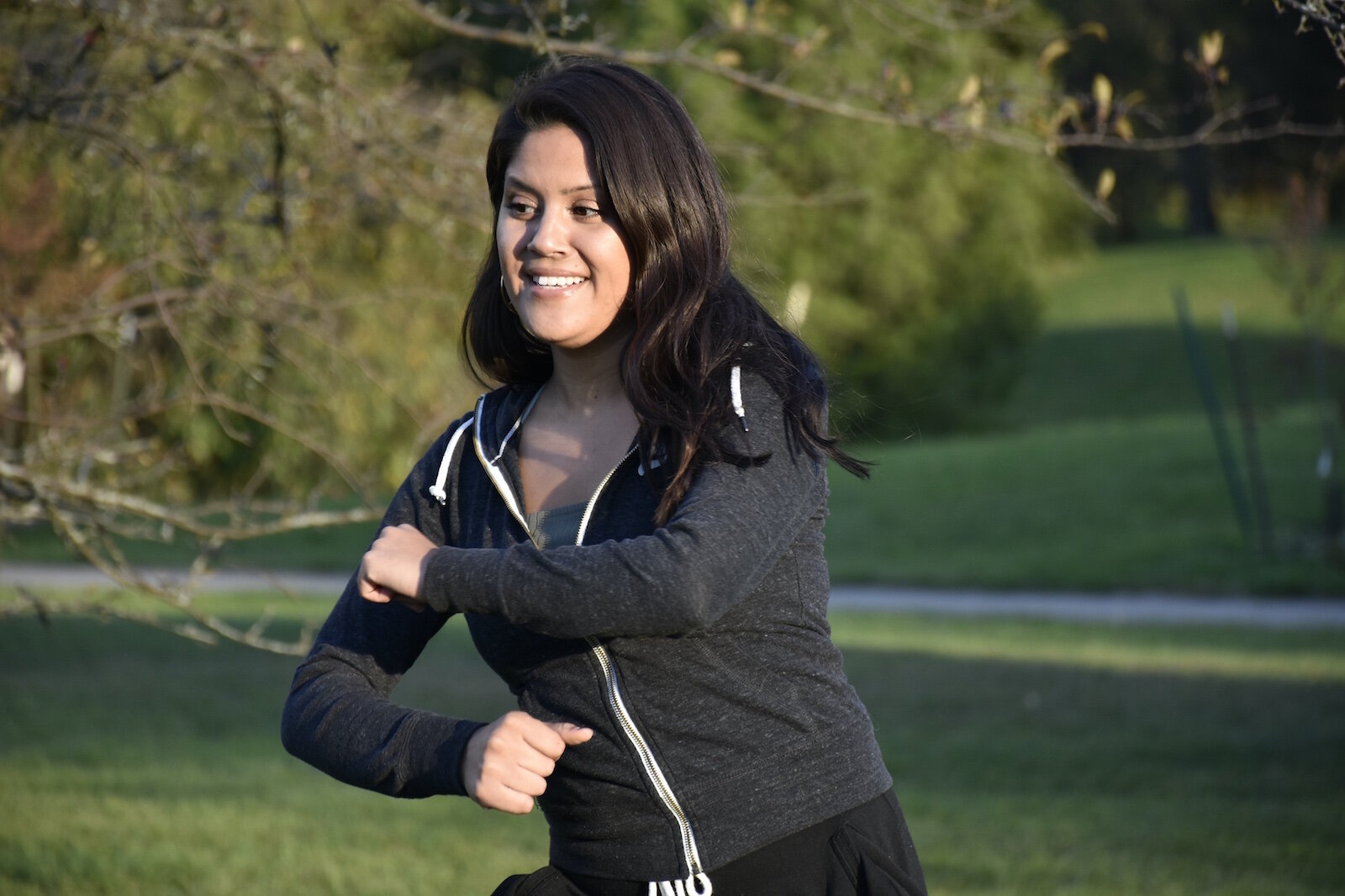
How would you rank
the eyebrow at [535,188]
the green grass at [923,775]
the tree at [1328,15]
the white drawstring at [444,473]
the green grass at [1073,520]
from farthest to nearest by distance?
1. the green grass at [1073,520]
2. the green grass at [923,775]
3. the tree at [1328,15]
4. the white drawstring at [444,473]
5. the eyebrow at [535,188]

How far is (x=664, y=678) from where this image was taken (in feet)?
6.23

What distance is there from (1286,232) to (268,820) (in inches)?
456

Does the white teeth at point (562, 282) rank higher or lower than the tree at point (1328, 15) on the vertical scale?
lower

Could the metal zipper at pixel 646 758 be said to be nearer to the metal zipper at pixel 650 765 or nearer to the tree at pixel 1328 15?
the metal zipper at pixel 650 765

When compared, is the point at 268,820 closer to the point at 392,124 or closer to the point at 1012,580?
the point at 392,124

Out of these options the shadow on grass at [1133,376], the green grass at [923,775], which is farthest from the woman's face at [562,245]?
the shadow on grass at [1133,376]

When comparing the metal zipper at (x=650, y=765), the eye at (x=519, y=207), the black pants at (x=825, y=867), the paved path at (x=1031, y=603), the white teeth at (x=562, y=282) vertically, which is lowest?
the paved path at (x=1031, y=603)

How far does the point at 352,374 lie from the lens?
41.5ft

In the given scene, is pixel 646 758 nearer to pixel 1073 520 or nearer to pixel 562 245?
pixel 562 245

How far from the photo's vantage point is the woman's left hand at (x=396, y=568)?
1.86 metres

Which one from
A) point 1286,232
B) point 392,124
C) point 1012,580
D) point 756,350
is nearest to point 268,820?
point 392,124

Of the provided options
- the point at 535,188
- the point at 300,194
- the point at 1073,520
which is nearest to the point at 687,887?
the point at 535,188

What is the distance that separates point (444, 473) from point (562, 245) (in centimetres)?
38

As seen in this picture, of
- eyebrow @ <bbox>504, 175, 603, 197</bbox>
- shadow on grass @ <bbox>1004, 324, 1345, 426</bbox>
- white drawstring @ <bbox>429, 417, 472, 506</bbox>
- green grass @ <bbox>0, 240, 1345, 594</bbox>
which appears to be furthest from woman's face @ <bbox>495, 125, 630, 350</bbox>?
shadow on grass @ <bbox>1004, 324, 1345, 426</bbox>
